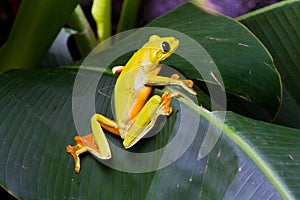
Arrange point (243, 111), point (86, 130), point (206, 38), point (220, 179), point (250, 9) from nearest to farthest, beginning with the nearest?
1. point (220, 179)
2. point (86, 130)
3. point (206, 38)
4. point (243, 111)
5. point (250, 9)

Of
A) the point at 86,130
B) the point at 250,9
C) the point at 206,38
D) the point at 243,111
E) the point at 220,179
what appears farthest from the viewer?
the point at 250,9

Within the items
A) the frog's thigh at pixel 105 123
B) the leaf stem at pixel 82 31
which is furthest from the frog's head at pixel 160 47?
the leaf stem at pixel 82 31

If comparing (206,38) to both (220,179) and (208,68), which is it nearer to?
(208,68)

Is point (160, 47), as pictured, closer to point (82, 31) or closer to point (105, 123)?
point (105, 123)

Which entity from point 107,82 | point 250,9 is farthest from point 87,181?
point 250,9

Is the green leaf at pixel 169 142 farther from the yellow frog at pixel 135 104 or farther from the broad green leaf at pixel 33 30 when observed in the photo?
the broad green leaf at pixel 33 30

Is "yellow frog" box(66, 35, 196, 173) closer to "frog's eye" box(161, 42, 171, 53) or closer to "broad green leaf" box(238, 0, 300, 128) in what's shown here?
"frog's eye" box(161, 42, 171, 53)
